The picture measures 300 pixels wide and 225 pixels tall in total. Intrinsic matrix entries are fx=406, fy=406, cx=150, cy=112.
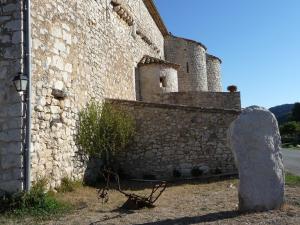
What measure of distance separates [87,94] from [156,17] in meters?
16.5

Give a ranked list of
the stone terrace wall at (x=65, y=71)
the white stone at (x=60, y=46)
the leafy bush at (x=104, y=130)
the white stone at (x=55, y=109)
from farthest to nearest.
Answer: the leafy bush at (x=104, y=130) → the white stone at (x=60, y=46) → the white stone at (x=55, y=109) → the stone terrace wall at (x=65, y=71)

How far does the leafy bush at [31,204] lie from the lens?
8750 millimetres

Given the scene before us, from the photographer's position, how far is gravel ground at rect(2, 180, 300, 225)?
7.19 meters

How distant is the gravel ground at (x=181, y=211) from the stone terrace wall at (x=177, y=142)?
9.19 ft

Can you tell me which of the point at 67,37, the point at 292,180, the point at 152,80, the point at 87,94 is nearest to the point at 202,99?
the point at 152,80

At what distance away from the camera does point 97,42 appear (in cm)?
1465

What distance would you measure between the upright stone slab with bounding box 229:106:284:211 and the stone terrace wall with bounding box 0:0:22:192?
499 centimetres

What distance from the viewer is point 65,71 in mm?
11562

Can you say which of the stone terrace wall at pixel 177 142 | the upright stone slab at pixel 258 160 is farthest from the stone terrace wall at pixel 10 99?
the stone terrace wall at pixel 177 142

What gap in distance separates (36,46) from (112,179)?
5725 mm

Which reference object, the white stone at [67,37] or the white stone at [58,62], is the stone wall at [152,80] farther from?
the white stone at [58,62]

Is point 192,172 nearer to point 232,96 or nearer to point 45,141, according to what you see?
point 45,141

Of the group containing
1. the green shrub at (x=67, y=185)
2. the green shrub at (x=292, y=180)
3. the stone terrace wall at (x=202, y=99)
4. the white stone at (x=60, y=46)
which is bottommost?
the green shrub at (x=292, y=180)

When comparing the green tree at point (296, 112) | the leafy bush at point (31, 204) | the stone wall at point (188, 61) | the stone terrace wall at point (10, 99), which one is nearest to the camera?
the leafy bush at point (31, 204)
